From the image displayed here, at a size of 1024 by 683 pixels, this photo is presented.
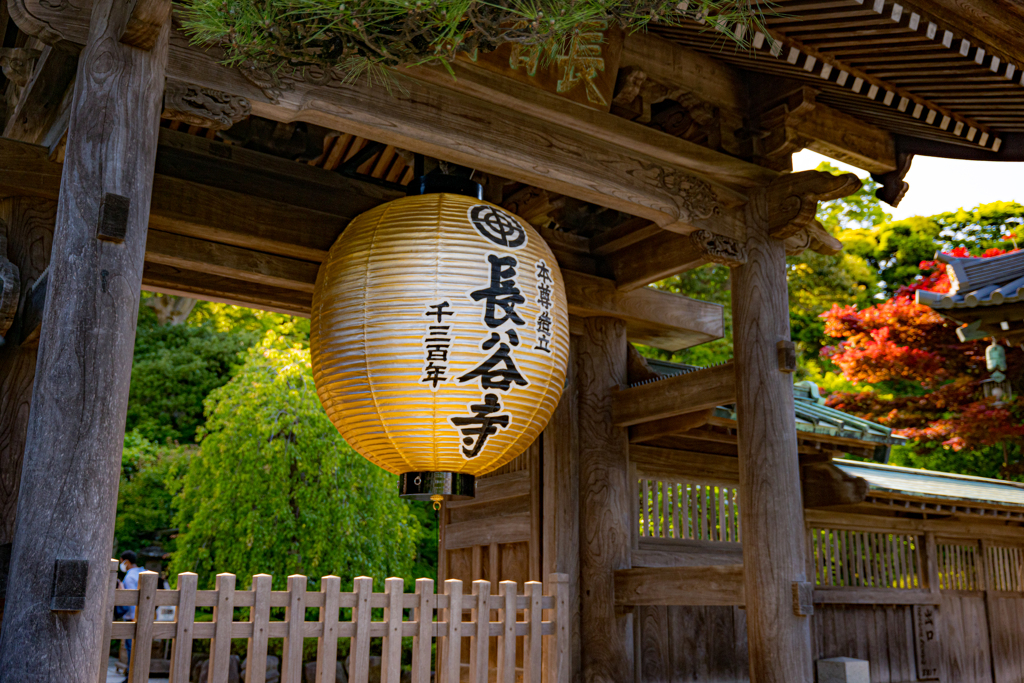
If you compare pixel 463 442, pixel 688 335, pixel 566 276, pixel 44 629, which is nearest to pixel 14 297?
pixel 44 629

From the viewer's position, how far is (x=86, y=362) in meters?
Answer: 2.98

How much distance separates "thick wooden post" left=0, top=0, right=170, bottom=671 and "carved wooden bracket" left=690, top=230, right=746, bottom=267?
319 centimetres

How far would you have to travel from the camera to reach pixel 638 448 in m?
6.85

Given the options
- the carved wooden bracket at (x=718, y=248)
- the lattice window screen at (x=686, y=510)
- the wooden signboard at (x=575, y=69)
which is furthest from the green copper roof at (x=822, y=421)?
the wooden signboard at (x=575, y=69)

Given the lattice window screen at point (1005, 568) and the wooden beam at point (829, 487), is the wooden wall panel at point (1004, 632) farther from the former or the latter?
the wooden beam at point (829, 487)

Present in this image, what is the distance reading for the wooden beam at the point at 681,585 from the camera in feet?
17.4

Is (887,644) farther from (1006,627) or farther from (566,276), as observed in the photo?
(566,276)

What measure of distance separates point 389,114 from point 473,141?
1.55ft

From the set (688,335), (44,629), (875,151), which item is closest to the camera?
(44,629)

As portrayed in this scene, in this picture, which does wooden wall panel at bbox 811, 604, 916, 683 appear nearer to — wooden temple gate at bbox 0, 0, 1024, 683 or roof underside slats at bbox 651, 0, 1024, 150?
wooden temple gate at bbox 0, 0, 1024, 683

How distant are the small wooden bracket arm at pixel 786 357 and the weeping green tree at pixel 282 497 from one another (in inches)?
304

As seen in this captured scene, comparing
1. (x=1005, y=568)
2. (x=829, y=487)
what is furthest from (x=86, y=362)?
(x=1005, y=568)

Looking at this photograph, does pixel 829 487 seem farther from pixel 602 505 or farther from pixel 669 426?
Result: pixel 602 505

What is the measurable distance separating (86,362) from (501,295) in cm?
172
